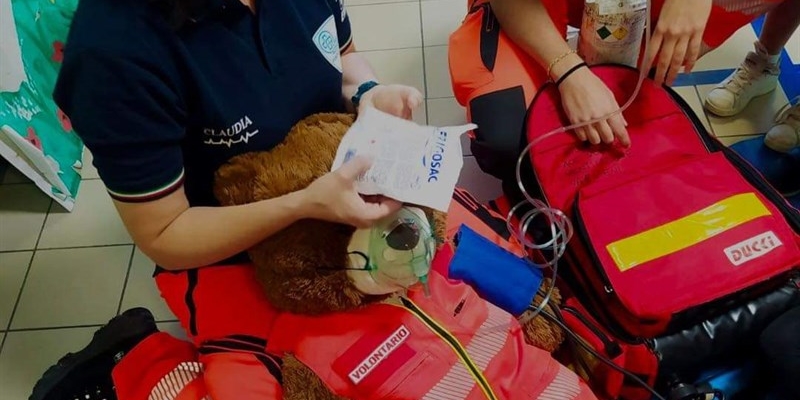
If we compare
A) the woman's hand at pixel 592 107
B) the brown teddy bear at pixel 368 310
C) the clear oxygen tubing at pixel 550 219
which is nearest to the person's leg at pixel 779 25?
the clear oxygen tubing at pixel 550 219

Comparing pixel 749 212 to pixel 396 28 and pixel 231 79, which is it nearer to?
pixel 231 79

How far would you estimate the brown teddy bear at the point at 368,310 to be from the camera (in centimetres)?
85

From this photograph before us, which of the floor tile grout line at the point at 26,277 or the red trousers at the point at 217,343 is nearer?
the red trousers at the point at 217,343

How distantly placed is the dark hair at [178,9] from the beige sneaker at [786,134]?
1266mm

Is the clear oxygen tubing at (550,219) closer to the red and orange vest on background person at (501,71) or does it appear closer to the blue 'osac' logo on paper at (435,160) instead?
the red and orange vest on background person at (501,71)

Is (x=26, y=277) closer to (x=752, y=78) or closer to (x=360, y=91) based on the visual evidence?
(x=360, y=91)

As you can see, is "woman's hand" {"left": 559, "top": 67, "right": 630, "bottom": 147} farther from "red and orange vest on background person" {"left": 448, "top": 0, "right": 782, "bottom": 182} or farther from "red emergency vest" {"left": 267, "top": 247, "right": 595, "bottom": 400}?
"red emergency vest" {"left": 267, "top": 247, "right": 595, "bottom": 400}

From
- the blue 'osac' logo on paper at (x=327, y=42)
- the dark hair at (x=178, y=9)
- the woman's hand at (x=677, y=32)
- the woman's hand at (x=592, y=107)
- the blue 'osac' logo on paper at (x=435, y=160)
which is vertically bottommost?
the woman's hand at (x=592, y=107)

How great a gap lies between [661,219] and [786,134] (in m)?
0.61

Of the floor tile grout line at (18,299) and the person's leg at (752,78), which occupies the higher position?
the person's leg at (752,78)

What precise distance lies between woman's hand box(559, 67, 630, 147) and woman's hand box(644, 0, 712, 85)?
0.09 m

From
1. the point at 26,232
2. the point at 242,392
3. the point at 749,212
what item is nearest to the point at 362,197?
the point at 242,392

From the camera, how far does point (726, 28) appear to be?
138cm

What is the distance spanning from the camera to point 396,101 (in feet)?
2.95
